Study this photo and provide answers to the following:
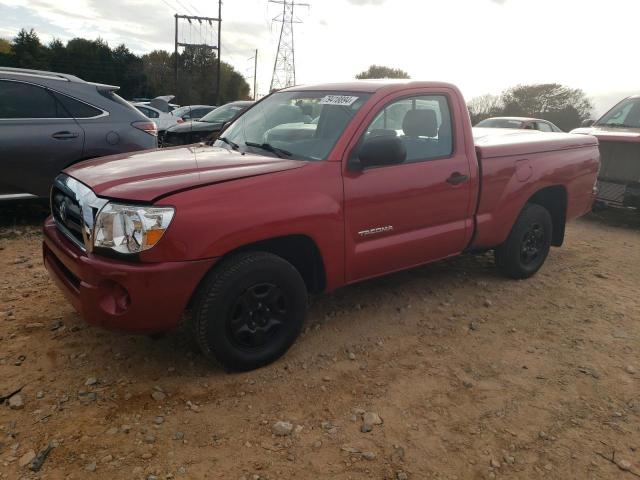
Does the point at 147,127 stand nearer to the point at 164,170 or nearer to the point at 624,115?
the point at 164,170

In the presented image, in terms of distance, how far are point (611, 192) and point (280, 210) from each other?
251 inches

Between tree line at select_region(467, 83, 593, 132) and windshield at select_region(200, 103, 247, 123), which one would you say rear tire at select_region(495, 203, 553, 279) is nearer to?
windshield at select_region(200, 103, 247, 123)

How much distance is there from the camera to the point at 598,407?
2.84m

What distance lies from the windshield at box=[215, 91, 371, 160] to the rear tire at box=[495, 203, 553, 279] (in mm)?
2024

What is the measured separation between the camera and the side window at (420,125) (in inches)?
141

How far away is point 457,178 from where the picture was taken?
377 centimetres

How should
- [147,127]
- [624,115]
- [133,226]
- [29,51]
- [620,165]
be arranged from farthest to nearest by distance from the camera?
[29,51] < [624,115] < [620,165] < [147,127] < [133,226]

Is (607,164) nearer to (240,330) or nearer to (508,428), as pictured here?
(508,428)

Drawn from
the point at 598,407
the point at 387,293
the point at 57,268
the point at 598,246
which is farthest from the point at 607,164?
the point at 57,268

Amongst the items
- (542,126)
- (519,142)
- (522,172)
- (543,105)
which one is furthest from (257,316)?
(543,105)

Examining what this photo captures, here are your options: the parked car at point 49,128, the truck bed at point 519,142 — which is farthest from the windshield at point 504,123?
the parked car at point 49,128

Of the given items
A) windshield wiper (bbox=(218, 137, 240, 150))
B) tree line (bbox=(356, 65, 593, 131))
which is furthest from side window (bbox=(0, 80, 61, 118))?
tree line (bbox=(356, 65, 593, 131))

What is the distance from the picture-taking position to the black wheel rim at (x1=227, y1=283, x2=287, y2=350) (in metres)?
2.85

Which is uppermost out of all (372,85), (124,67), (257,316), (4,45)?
(4,45)
